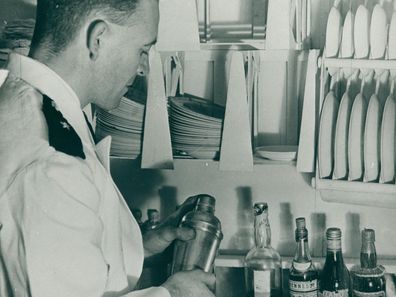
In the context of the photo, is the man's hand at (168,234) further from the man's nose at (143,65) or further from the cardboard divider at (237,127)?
the man's nose at (143,65)

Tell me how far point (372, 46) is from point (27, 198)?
0.99 m

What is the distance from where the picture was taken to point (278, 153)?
167 centimetres

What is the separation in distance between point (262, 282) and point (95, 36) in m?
0.86

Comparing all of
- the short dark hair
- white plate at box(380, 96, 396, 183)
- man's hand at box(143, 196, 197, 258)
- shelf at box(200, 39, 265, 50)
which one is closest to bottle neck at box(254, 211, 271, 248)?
man's hand at box(143, 196, 197, 258)

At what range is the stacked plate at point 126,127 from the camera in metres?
1.76

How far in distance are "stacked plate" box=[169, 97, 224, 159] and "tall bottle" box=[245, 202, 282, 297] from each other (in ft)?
0.70

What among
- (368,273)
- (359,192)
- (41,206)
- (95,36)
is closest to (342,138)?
(359,192)

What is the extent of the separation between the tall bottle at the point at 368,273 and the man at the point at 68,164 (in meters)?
0.54

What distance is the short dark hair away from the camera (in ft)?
3.59

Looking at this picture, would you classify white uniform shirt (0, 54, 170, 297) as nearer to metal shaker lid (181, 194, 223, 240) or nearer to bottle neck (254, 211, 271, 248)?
metal shaker lid (181, 194, 223, 240)

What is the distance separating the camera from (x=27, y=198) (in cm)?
95

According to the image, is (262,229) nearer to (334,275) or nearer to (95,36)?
(334,275)

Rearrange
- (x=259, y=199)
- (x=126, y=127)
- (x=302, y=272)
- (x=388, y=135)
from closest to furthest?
(x=388, y=135) → (x=302, y=272) → (x=126, y=127) → (x=259, y=199)

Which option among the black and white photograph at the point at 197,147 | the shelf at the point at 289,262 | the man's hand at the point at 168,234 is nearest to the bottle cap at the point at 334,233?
the black and white photograph at the point at 197,147
